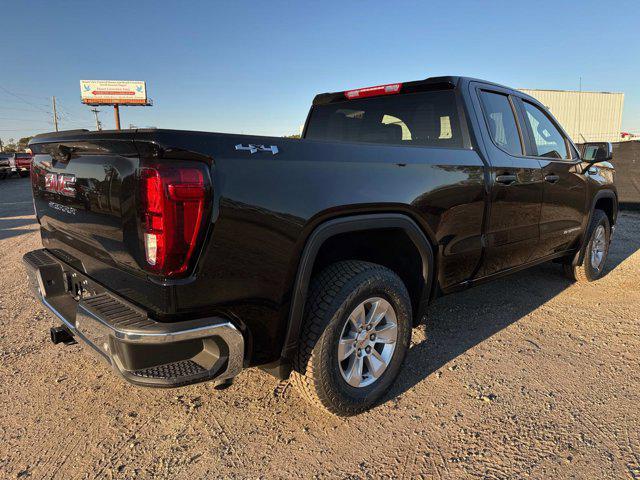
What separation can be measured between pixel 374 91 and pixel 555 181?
1758 millimetres

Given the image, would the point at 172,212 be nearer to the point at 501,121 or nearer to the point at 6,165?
the point at 501,121

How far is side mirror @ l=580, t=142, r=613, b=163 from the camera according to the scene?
4266 millimetres

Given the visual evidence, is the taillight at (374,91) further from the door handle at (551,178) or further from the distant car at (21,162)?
the distant car at (21,162)

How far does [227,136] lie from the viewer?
1839 millimetres

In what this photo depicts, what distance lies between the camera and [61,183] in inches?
92.5

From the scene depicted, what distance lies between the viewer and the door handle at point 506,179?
10.4 feet

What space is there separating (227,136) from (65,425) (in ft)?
5.99

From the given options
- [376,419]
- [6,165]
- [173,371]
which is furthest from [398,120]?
[6,165]

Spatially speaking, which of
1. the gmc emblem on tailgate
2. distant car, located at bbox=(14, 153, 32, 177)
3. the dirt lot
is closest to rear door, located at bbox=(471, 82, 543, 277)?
the dirt lot

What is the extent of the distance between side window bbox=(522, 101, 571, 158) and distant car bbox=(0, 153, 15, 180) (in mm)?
28358

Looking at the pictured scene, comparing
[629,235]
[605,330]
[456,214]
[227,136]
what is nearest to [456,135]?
[456,214]

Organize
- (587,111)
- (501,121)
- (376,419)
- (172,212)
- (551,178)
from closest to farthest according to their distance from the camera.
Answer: (172,212)
(376,419)
(501,121)
(551,178)
(587,111)

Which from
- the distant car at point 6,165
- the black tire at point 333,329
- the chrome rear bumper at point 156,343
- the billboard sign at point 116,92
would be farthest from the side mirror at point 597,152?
the billboard sign at point 116,92

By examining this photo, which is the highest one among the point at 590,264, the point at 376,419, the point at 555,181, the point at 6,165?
the point at 555,181
